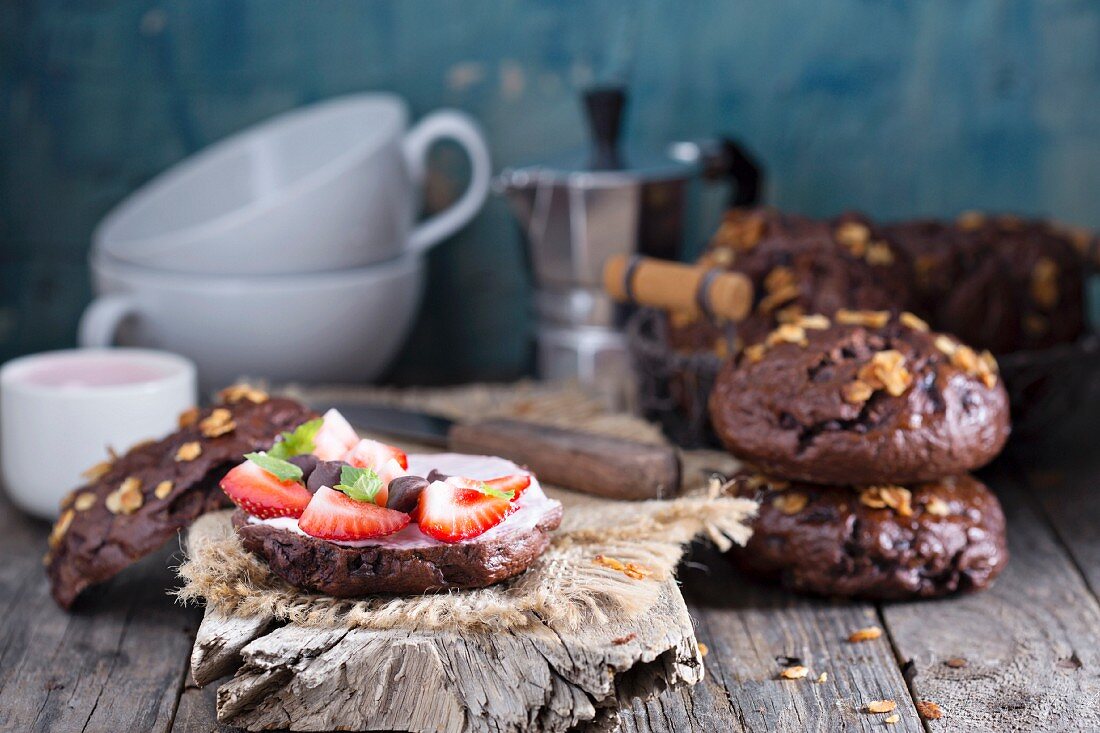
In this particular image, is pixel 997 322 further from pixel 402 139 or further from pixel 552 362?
pixel 402 139

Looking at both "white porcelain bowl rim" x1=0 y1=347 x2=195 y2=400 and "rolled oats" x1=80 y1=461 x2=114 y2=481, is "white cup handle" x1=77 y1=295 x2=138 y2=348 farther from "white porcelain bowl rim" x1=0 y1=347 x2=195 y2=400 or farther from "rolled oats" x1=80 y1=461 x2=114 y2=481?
"rolled oats" x1=80 y1=461 x2=114 y2=481

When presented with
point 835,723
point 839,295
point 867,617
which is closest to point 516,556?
point 835,723

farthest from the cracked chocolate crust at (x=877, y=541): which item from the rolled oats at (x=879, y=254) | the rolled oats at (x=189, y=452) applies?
the rolled oats at (x=189, y=452)

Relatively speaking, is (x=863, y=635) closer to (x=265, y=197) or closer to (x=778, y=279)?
(x=778, y=279)

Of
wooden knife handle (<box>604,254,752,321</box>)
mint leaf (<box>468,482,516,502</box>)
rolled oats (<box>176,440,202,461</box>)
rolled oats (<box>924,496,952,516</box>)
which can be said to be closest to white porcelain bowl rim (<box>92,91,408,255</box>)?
wooden knife handle (<box>604,254,752,321</box>)

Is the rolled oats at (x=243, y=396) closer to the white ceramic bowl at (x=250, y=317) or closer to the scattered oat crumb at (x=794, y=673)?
the white ceramic bowl at (x=250, y=317)
